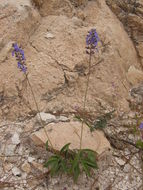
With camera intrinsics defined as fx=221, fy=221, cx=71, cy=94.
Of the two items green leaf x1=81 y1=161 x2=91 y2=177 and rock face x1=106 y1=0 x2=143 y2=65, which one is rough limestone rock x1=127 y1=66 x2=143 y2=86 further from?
green leaf x1=81 y1=161 x2=91 y2=177

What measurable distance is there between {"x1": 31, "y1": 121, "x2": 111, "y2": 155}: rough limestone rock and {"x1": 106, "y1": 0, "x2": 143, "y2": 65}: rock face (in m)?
2.39

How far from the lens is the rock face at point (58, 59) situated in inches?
141

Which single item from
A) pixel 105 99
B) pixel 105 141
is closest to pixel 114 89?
pixel 105 99

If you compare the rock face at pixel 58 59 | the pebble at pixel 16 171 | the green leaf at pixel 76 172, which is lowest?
the pebble at pixel 16 171

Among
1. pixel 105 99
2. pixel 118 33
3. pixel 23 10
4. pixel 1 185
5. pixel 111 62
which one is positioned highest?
pixel 23 10

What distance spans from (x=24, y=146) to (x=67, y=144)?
675 mm

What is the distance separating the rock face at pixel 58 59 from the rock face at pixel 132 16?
0.45 meters

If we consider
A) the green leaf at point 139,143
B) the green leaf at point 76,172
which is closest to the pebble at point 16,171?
the green leaf at point 76,172

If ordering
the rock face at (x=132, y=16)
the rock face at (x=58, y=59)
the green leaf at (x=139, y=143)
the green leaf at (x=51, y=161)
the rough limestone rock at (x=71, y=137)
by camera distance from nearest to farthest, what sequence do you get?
the green leaf at (x=51, y=161) < the rough limestone rock at (x=71, y=137) < the green leaf at (x=139, y=143) < the rock face at (x=58, y=59) < the rock face at (x=132, y=16)

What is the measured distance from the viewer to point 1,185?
2.65 meters

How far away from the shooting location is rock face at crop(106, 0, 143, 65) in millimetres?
4590

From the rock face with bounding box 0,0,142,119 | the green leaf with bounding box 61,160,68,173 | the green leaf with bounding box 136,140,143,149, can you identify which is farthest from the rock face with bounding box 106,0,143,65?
the green leaf with bounding box 61,160,68,173

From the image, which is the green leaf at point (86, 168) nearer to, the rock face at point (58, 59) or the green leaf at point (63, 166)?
the green leaf at point (63, 166)

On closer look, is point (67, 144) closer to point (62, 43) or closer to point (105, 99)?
point (105, 99)
